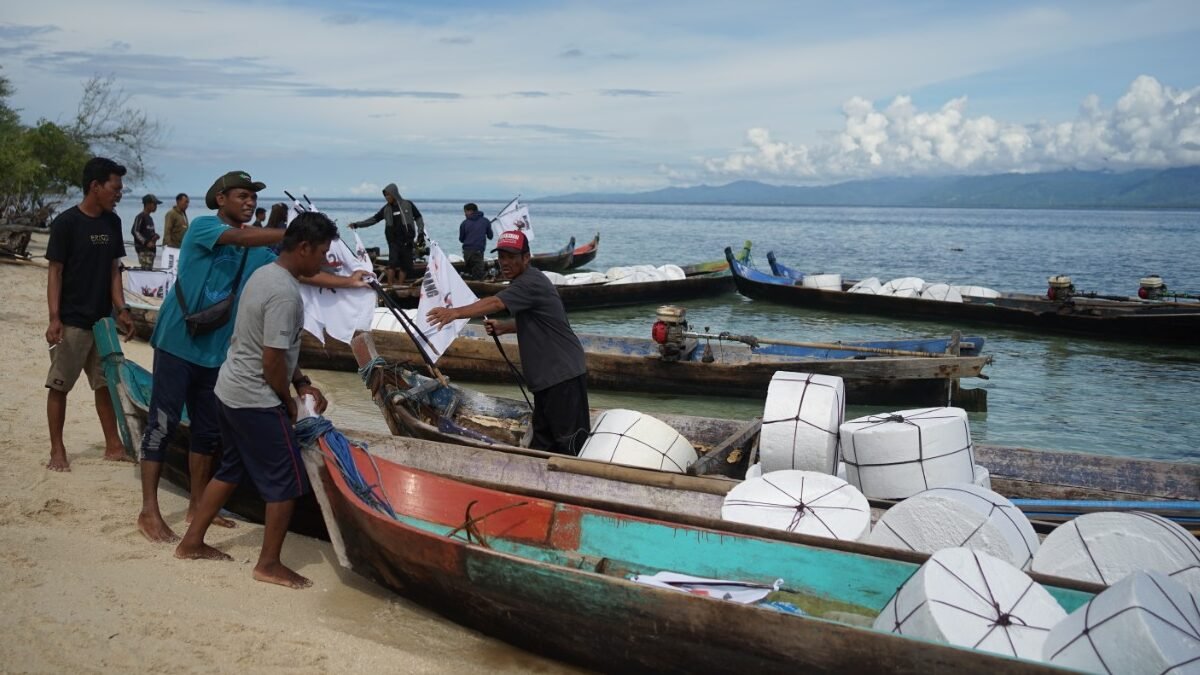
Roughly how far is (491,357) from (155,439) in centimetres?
669

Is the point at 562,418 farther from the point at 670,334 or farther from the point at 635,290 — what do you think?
the point at 635,290

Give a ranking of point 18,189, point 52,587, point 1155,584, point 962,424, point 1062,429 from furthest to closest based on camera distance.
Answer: point 18,189, point 1062,429, point 962,424, point 52,587, point 1155,584

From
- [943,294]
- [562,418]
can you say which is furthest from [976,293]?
[562,418]

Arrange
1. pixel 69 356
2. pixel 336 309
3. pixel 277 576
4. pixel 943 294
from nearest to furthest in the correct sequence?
pixel 277 576 < pixel 69 356 < pixel 336 309 < pixel 943 294

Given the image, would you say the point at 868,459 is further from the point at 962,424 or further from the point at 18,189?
the point at 18,189

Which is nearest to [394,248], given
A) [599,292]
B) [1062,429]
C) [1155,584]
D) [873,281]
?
[599,292]

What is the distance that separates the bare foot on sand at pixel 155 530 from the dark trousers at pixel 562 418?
2.29m

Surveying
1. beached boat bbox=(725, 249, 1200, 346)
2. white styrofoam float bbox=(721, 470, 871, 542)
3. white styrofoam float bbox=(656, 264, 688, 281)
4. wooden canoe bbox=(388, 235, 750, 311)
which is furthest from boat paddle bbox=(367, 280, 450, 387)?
white styrofoam float bbox=(656, 264, 688, 281)

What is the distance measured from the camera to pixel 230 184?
15.3 ft

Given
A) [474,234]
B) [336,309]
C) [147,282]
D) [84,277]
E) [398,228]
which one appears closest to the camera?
[84,277]

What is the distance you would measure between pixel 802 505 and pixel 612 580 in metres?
1.49

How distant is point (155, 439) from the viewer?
4898 millimetres

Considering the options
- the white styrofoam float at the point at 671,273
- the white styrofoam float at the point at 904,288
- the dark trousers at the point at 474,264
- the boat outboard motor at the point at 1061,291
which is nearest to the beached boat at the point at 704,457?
the dark trousers at the point at 474,264

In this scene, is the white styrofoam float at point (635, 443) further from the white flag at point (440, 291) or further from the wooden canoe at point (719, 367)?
the wooden canoe at point (719, 367)
